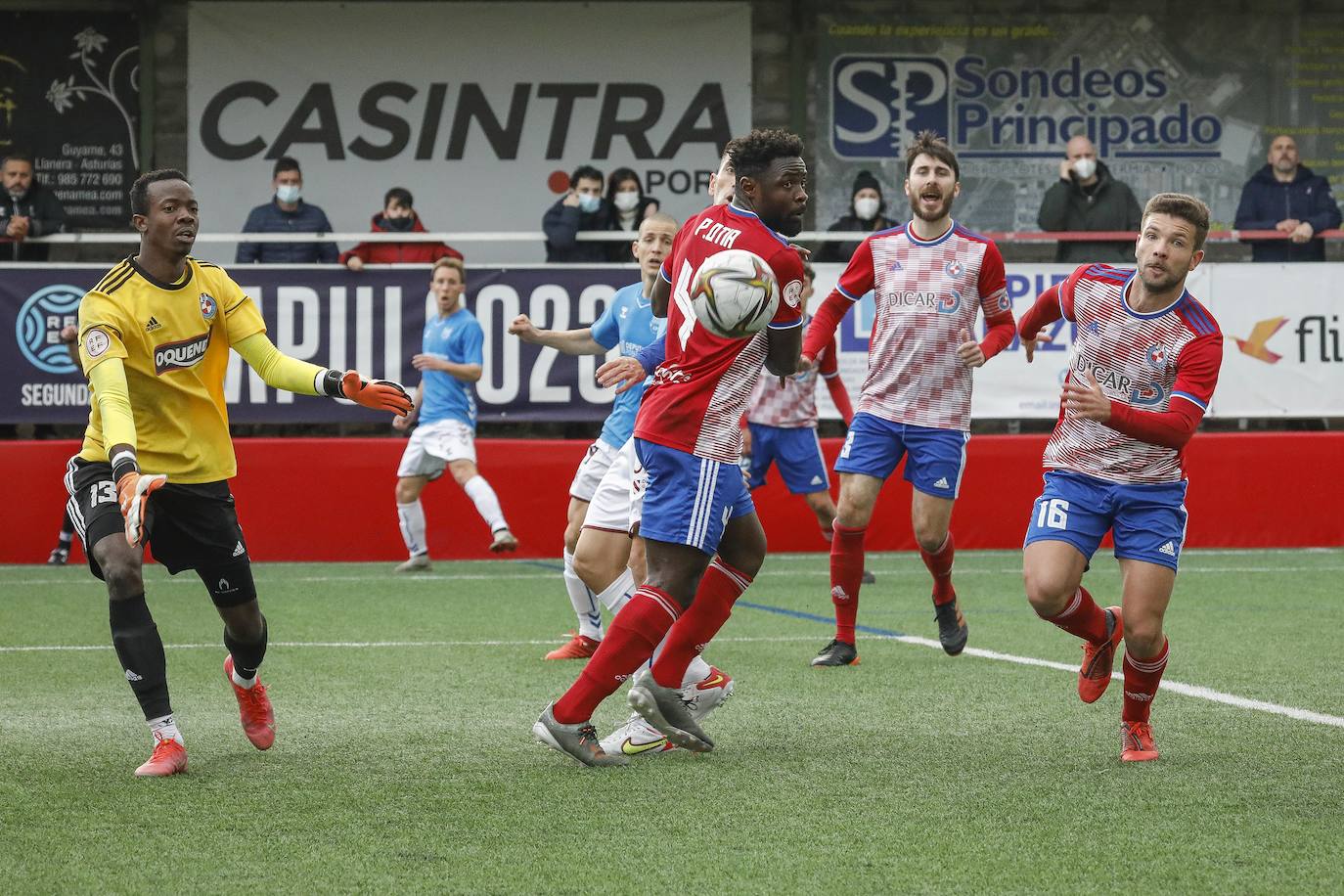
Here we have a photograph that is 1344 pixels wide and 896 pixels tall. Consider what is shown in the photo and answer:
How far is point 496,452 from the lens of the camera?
45.4 ft

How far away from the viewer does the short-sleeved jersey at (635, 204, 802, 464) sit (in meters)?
5.41

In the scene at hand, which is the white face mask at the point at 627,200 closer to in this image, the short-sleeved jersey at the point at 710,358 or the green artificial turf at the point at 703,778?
the green artificial turf at the point at 703,778

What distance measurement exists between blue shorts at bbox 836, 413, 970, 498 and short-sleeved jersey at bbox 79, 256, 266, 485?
329 centimetres

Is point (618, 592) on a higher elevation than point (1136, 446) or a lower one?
lower

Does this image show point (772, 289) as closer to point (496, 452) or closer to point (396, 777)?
point (396, 777)

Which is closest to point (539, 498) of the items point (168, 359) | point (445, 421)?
point (445, 421)

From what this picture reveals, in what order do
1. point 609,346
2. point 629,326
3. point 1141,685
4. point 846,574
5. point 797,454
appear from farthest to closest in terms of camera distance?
point 797,454 < point 846,574 < point 609,346 < point 629,326 < point 1141,685

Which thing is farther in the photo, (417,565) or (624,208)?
(624,208)

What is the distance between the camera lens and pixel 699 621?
18.6 feet

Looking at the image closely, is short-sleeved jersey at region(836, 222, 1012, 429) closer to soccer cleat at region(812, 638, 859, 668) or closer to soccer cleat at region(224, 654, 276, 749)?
soccer cleat at region(812, 638, 859, 668)

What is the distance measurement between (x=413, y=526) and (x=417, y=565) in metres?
0.30

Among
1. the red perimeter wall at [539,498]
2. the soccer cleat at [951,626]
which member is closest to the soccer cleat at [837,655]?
the soccer cleat at [951,626]

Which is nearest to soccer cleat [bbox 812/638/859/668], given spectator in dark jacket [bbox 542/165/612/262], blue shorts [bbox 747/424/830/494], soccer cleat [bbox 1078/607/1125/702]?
soccer cleat [bbox 1078/607/1125/702]

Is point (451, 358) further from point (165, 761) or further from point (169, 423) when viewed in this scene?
point (165, 761)
